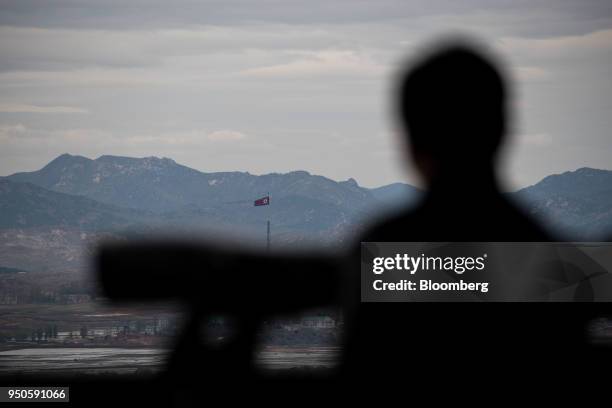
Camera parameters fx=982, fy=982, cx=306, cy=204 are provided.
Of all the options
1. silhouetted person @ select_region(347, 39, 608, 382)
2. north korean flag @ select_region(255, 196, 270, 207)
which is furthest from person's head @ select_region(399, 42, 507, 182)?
north korean flag @ select_region(255, 196, 270, 207)

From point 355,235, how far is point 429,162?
0.46ft

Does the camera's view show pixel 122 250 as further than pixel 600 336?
No

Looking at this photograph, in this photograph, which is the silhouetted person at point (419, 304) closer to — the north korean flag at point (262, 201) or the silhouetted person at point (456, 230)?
the silhouetted person at point (456, 230)

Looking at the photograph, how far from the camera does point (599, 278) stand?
1458 mm

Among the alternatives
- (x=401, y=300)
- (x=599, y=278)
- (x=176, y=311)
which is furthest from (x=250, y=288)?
(x=599, y=278)

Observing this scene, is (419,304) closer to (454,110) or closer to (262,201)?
(454,110)

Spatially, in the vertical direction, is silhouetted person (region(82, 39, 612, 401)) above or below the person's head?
below

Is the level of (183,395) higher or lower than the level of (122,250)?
lower

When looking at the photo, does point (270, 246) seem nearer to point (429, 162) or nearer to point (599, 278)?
point (429, 162)

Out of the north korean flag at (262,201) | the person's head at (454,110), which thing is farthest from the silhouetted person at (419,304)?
the north korean flag at (262,201)

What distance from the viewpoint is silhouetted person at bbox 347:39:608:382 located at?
129cm

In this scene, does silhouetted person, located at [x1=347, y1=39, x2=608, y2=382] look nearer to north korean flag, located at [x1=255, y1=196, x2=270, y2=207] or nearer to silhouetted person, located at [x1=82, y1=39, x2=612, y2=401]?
silhouetted person, located at [x1=82, y1=39, x2=612, y2=401]

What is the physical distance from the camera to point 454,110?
52.7 inches

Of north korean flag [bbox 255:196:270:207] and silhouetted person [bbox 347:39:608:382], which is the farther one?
north korean flag [bbox 255:196:270:207]
